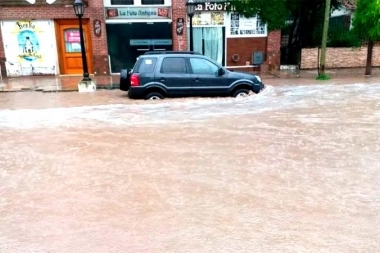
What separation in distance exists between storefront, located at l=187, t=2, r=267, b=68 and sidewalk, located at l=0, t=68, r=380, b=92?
5.28 ft

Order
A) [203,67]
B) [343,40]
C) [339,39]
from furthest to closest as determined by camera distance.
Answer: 1. [339,39]
2. [343,40]
3. [203,67]

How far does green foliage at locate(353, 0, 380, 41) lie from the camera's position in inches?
590

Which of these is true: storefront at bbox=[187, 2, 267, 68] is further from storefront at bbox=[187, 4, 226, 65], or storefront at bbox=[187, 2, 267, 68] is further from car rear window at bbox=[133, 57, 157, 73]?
car rear window at bbox=[133, 57, 157, 73]

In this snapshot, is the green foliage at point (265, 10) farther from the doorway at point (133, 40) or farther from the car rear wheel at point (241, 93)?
the car rear wheel at point (241, 93)

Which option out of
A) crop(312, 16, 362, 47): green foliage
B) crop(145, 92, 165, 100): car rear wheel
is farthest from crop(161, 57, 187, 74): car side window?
crop(312, 16, 362, 47): green foliage

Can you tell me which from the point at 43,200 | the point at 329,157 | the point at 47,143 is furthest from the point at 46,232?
the point at 329,157

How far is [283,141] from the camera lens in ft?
24.3

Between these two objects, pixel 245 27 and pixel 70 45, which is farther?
pixel 245 27

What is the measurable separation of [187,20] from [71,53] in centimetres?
542

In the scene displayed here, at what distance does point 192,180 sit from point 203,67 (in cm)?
649

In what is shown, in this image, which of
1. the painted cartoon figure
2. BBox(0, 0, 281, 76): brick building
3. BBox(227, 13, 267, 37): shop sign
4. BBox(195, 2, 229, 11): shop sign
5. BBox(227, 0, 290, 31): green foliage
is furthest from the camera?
BBox(227, 13, 267, 37): shop sign

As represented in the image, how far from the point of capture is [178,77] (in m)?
11.5

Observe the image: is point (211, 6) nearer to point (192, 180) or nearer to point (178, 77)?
point (178, 77)

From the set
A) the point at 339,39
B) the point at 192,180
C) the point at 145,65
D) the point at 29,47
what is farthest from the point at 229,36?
the point at 192,180
